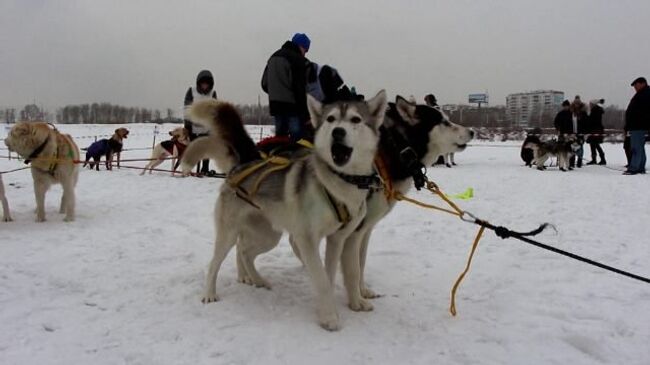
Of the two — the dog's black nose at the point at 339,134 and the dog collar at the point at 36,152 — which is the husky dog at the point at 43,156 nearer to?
the dog collar at the point at 36,152

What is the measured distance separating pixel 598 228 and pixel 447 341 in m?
4.03

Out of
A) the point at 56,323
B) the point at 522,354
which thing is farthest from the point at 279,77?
the point at 522,354

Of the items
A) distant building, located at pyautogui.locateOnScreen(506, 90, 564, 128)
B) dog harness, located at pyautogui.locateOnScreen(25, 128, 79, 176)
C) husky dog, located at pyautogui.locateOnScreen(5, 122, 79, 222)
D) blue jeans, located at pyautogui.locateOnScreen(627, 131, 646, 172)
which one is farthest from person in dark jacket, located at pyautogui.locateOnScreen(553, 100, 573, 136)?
distant building, located at pyautogui.locateOnScreen(506, 90, 564, 128)

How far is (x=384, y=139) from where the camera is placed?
381 centimetres

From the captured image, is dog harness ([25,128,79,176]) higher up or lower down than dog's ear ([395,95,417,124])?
lower down

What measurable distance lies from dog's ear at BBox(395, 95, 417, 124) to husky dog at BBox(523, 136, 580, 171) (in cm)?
1261

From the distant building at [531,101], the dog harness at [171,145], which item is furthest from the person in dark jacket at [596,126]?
the distant building at [531,101]

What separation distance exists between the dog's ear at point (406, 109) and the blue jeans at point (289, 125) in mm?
2335

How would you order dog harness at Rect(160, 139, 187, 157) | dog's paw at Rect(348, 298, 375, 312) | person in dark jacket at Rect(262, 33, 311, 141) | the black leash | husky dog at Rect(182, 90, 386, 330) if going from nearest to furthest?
the black leash < husky dog at Rect(182, 90, 386, 330) < dog's paw at Rect(348, 298, 375, 312) < person in dark jacket at Rect(262, 33, 311, 141) < dog harness at Rect(160, 139, 187, 157)

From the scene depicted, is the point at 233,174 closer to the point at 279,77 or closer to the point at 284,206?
the point at 284,206

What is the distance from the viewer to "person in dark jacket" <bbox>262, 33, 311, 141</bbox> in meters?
5.92

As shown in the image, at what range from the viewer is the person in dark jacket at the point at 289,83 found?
5922mm

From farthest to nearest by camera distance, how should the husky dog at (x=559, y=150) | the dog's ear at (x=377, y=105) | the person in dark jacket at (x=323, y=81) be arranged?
the husky dog at (x=559, y=150), the person in dark jacket at (x=323, y=81), the dog's ear at (x=377, y=105)

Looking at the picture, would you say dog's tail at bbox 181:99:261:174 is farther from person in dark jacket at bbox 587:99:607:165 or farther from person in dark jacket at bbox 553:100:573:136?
person in dark jacket at bbox 587:99:607:165
